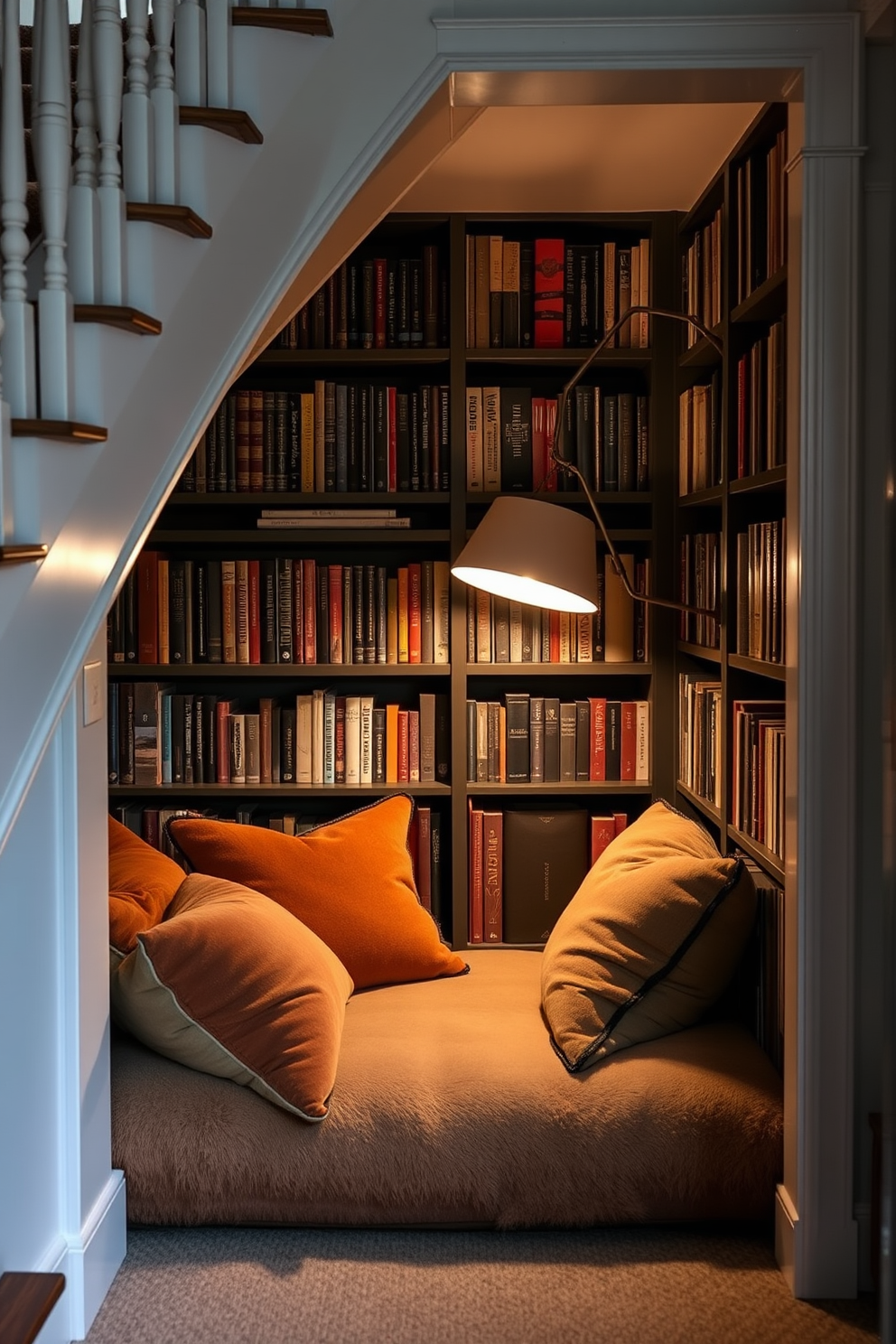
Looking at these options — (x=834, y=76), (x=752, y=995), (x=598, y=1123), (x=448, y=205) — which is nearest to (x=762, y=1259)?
(x=598, y=1123)

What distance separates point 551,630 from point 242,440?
3.37 ft

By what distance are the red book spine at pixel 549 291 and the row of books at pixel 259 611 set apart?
0.70 m

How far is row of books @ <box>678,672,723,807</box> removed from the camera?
10.4 ft

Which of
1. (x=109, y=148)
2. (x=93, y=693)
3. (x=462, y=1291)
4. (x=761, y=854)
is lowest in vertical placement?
(x=462, y=1291)

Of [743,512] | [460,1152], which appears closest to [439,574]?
[743,512]

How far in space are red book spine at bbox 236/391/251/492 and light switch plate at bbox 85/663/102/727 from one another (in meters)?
1.31

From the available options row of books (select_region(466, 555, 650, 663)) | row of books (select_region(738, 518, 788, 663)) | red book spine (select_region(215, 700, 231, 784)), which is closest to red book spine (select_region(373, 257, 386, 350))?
row of books (select_region(466, 555, 650, 663))

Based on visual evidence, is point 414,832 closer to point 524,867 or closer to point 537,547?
point 524,867

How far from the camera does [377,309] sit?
3.58 metres

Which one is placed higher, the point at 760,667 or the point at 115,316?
the point at 115,316

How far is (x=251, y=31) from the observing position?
77.9 inches

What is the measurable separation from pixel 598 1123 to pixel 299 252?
171cm

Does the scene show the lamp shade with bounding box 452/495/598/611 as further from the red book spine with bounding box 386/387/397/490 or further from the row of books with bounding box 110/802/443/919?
the row of books with bounding box 110/802/443/919

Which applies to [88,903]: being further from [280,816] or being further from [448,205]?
[448,205]
